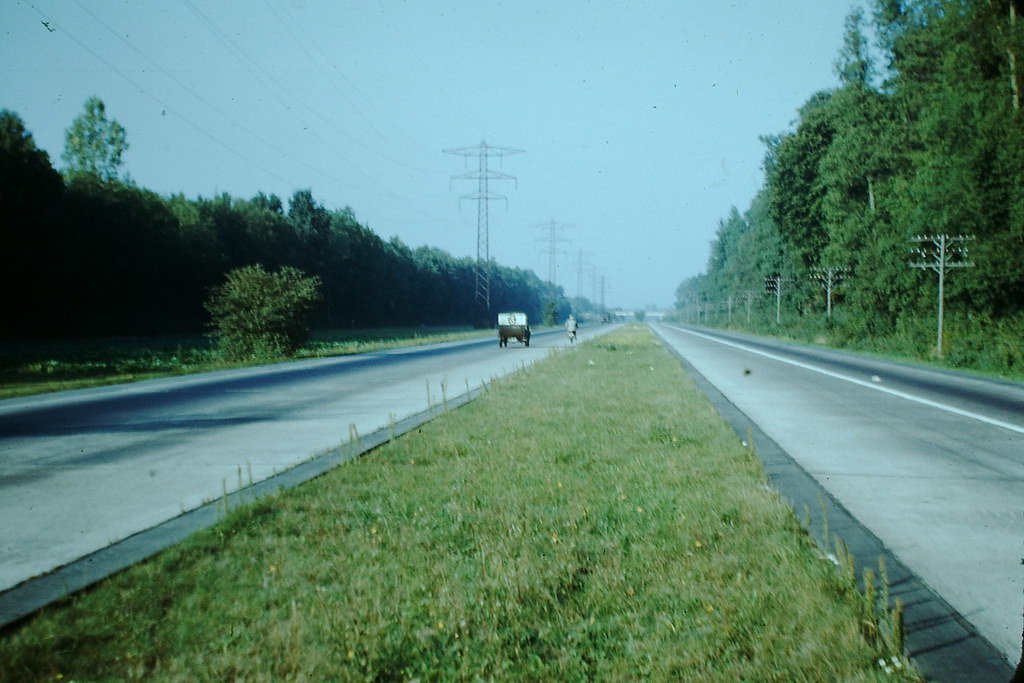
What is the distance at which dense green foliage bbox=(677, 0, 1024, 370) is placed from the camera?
30547 millimetres

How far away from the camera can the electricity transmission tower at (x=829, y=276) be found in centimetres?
5409

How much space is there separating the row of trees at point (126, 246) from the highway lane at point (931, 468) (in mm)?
23000

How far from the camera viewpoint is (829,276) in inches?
2157

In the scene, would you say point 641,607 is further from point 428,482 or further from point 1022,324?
point 1022,324

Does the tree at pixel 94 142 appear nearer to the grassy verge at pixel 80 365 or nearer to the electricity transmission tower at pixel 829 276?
the grassy verge at pixel 80 365

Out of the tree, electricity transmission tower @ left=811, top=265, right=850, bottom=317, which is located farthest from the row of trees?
electricity transmission tower @ left=811, top=265, right=850, bottom=317

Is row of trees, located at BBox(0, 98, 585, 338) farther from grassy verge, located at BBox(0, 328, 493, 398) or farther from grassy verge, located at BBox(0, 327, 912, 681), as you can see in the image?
grassy verge, located at BBox(0, 327, 912, 681)

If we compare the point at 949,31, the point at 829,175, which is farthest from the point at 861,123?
the point at 949,31

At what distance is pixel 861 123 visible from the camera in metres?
48.1

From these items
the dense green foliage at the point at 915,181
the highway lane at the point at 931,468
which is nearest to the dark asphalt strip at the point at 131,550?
the highway lane at the point at 931,468

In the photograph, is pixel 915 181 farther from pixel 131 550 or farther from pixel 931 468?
pixel 131 550

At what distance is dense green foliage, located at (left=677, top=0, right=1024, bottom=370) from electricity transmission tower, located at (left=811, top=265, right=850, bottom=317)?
297 millimetres

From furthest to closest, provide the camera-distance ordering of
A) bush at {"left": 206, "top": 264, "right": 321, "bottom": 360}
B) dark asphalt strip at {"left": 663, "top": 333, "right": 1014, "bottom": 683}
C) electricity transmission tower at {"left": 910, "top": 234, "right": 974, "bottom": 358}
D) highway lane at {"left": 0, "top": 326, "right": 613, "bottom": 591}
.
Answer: electricity transmission tower at {"left": 910, "top": 234, "right": 974, "bottom": 358}
bush at {"left": 206, "top": 264, "right": 321, "bottom": 360}
highway lane at {"left": 0, "top": 326, "right": 613, "bottom": 591}
dark asphalt strip at {"left": 663, "top": 333, "right": 1014, "bottom": 683}

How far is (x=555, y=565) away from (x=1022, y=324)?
2951cm
